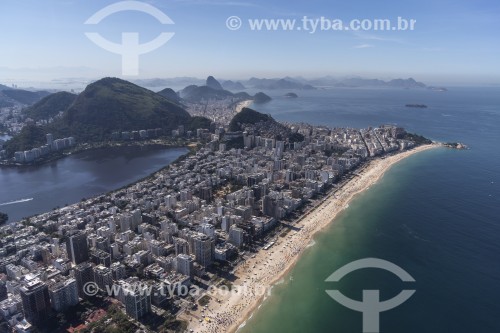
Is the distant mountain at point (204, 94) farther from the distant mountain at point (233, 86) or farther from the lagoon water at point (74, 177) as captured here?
the lagoon water at point (74, 177)

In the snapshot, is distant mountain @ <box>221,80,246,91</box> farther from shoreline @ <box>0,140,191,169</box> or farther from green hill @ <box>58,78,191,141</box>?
shoreline @ <box>0,140,191,169</box>

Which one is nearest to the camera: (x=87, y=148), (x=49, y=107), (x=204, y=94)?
(x=87, y=148)

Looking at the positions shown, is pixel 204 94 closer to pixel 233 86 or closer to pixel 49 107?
pixel 49 107

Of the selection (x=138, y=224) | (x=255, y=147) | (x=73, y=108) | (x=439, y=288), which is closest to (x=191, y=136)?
(x=255, y=147)

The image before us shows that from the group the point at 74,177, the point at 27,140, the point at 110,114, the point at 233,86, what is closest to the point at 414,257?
the point at 74,177

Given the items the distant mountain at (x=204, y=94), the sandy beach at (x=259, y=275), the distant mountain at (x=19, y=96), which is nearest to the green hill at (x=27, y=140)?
the sandy beach at (x=259, y=275)

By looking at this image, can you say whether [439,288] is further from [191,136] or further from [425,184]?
[191,136]
